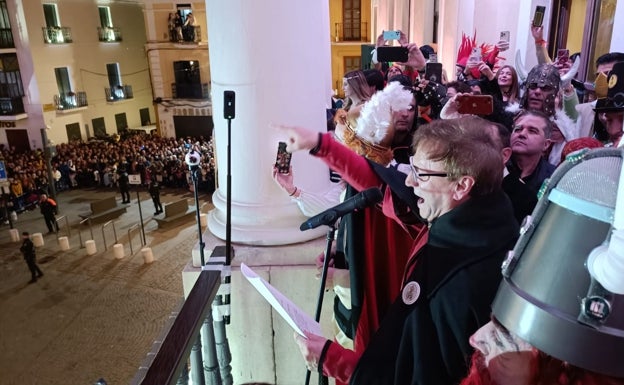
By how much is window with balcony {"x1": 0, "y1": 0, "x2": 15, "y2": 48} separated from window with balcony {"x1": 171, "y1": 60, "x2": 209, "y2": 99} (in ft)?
24.0

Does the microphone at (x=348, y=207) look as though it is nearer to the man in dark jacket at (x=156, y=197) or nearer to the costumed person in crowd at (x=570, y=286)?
the costumed person in crowd at (x=570, y=286)

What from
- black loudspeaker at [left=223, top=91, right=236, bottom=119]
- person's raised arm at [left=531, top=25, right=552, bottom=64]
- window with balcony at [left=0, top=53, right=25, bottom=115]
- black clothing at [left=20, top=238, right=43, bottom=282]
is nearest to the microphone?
black loudspeaker at [left=223, top=91, right=236, bottom=119]

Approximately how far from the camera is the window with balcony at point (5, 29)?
19938 mm

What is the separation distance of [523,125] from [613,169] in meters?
1.60

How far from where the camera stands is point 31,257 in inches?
376

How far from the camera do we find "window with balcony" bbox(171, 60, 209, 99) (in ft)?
83.0

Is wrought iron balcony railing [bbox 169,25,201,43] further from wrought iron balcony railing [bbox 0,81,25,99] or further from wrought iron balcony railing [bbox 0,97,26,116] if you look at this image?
wrought iron balcony railing [bbox 0,97,26,116]

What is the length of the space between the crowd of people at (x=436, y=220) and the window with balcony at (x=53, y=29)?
72.4 ft

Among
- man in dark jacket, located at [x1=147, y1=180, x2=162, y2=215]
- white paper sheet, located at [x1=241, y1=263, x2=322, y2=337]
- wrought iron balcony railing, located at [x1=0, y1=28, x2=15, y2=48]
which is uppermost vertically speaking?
wrought iron balcony railing, located at [x1=0, y1=28, x2=15, y2=48]

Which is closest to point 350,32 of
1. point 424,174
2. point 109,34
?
point 109,34

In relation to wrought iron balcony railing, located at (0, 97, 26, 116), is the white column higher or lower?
higher

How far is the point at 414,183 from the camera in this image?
5.29 ft

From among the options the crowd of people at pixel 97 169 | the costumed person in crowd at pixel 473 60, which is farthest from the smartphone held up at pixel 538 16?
the crowd of people at pixel 97 169

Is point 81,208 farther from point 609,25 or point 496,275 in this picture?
point 496,275
